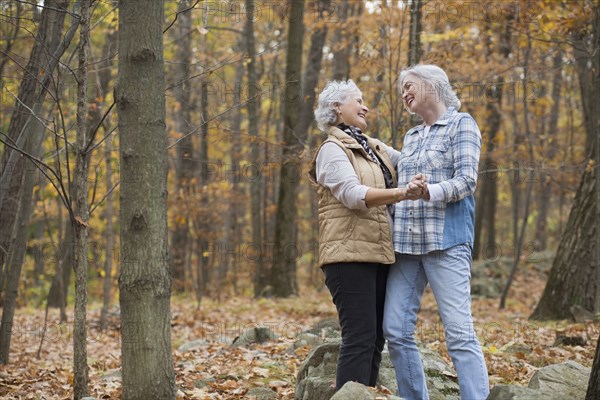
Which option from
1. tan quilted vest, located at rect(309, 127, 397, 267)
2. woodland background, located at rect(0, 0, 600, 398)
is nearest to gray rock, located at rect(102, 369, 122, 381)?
woodland background, located at rect(0, 0, 600, 398)

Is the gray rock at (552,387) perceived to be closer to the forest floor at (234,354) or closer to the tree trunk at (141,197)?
the forest floor at (234,354)

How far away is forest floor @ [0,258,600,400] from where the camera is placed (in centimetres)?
541

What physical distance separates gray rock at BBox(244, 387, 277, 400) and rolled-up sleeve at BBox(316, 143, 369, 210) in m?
1.85

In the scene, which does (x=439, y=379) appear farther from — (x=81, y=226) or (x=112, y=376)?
(x=112, y=376)

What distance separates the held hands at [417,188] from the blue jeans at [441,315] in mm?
381

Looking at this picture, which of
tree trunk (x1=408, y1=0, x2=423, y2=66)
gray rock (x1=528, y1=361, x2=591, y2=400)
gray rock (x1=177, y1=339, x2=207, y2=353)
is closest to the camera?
gray rock (x1=528, y1=361, x2=591, y2=400)

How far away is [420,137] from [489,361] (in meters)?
2.76

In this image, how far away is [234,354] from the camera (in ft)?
22.4

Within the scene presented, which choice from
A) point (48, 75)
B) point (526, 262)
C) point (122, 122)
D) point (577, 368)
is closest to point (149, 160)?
point (122, 122)

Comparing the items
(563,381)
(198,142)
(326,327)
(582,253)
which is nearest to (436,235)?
(563,381)

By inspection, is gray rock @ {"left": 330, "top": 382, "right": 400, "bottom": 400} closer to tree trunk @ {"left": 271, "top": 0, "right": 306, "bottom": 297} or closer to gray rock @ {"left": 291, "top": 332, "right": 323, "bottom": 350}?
gray rock @ {"left": 291, "top": 332, "right": 323, "bottom": 350}

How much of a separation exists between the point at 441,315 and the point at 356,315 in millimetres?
488

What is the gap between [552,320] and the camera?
9031 millimetres

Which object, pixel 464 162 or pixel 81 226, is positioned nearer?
pixel 464 162
